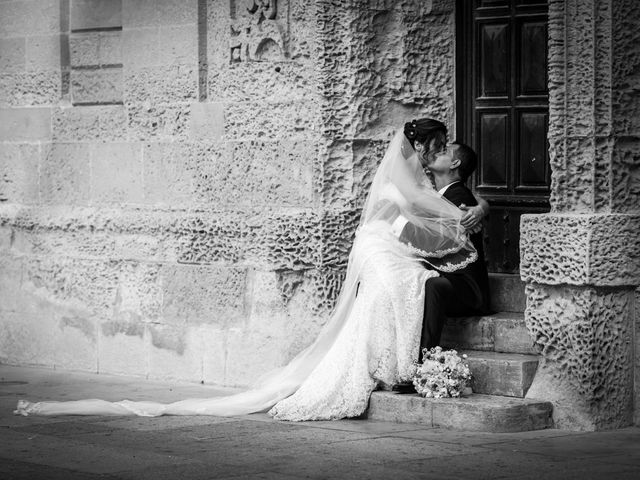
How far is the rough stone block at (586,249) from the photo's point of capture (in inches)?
331

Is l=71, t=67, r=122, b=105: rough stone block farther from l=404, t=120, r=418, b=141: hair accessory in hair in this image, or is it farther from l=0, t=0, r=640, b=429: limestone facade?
l=404, t=120, r=418, b=141: hair accessory in hair

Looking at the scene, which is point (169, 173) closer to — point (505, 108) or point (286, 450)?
point (505, 108)

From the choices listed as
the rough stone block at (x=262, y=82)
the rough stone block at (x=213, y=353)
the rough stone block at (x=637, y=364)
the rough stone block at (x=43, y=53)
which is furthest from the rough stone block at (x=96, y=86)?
the rough stone block at (x=637, y=364)

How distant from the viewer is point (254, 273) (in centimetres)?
1025

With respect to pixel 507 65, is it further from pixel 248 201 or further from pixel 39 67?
pixel 39 67

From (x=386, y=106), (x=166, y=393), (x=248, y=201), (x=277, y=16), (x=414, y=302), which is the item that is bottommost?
(x=166, y=393)

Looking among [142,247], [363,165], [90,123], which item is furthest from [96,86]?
[363,165]

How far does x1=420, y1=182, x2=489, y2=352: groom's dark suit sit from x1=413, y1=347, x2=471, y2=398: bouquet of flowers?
25 centimetres

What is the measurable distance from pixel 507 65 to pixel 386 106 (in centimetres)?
85

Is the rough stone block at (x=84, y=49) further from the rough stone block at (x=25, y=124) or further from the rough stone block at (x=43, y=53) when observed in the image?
the rough stone block at (x=25, y=124)

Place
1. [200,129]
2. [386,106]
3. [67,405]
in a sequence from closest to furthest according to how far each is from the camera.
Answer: [67,405], [386,106], [200,129]

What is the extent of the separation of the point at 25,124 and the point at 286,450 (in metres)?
5.03

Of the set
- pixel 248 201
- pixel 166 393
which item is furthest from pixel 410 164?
pixel 166 393

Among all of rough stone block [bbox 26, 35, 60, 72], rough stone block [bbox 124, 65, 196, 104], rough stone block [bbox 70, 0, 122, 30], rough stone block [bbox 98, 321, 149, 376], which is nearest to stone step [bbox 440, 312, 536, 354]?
rough stone block [bbox 98, 321, 149, 376]
